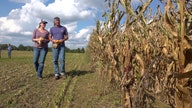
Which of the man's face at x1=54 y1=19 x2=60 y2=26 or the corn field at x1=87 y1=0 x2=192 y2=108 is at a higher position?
the man's face at x1=54 y1=19 x2=60 y2=26

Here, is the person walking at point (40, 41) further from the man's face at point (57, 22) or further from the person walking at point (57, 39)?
the man's face at point (57, 22)

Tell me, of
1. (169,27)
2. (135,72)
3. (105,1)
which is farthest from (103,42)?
(169,27)

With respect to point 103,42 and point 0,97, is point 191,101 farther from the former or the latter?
point 103,42

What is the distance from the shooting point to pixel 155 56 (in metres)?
3.91

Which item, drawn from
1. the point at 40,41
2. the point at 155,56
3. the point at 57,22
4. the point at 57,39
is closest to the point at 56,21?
the point at 57,22

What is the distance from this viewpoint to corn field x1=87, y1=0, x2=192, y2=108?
7.41 ft

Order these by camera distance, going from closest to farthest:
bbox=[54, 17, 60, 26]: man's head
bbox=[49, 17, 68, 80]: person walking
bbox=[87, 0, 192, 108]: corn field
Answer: bbox=[87, 0, 192, 108]: corn field, bbox=[54, 17, 60, 26]: man's head, bbox=[49, 17, 68, 80]: person walking

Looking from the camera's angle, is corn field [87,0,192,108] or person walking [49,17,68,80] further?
person walking [49,17,68,80]

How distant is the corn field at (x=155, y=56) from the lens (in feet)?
7.41

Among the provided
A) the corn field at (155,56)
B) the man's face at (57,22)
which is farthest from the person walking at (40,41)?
the corn field at (155,56)

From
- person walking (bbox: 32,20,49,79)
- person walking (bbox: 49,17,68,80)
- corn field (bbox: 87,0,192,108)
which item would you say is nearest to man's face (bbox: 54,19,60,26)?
person walking (bbox: 49,17,68,80)

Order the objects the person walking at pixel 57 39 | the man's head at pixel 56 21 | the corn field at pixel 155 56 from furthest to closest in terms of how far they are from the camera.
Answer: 1. the person walking at pixel 57 39
2. the man's head at pixel 56 21
3. the corn field at pixel 155 56

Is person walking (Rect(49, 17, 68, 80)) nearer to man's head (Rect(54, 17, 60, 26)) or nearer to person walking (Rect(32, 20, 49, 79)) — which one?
man's head (Rect(54, 17, 60, 26))

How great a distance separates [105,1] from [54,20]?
506cm
